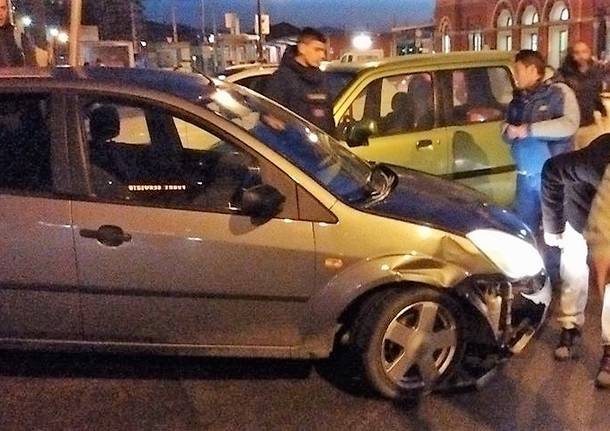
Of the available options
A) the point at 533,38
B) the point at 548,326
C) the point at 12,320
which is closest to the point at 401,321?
the point at 548,326

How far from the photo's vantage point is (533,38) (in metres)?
33.3

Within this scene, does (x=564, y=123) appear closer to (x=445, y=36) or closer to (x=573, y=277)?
(x=573, y=277)

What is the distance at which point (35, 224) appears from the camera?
14.5ft

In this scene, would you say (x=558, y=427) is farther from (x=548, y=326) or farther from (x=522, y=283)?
(x=548, y=326)

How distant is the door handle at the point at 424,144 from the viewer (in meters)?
7.16

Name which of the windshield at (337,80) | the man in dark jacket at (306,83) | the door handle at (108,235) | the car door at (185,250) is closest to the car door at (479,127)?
the windshield at (337,80)

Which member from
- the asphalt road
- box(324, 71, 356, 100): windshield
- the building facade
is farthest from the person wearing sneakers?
the building facade

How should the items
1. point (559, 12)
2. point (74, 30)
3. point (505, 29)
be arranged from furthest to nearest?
point (505, 29) → point (559, 12) → point (74, 30)

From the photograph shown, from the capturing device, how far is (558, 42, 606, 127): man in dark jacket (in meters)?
7.33

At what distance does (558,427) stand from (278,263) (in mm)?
1484

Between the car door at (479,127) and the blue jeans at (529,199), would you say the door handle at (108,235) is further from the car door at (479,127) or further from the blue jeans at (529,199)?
the car door at (479,127)

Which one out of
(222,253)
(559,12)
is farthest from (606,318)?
(559,12)

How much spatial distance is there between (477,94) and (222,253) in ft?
12.3

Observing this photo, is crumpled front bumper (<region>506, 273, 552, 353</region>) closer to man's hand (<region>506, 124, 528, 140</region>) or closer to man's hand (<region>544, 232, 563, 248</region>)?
man's hand (<region>544, 232, 563, 248</region>)
